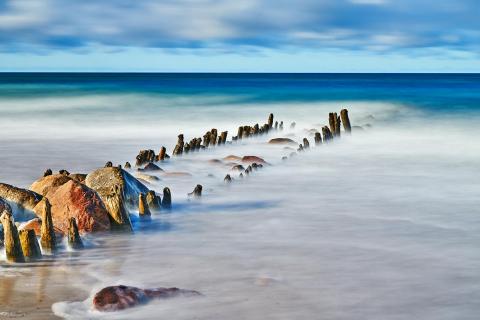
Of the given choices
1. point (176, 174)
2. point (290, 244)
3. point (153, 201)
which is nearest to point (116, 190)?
point (153, 201)

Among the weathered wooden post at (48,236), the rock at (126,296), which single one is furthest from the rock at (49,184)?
the rock at (126,296)

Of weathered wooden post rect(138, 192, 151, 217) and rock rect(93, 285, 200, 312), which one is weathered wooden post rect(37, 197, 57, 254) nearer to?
rock rect(93, 285, 200, 312)

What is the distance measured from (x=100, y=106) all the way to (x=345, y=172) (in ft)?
→ 106

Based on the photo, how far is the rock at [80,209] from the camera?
29.9 feet

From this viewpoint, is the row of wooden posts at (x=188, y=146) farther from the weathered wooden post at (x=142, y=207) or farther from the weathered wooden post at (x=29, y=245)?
the weathered wooden post at (x=29, y=245)

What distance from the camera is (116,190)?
9.37 metres

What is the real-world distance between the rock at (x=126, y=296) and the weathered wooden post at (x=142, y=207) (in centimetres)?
342

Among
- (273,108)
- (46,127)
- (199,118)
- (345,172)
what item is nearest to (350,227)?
(345,172)

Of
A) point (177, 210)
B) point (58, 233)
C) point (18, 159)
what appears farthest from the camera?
point (18, 159)

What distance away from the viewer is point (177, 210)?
11047mm

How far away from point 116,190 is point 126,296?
3055 mm

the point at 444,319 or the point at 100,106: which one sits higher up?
the point at 100,106

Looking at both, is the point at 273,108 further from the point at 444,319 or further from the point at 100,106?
the point at 444,319

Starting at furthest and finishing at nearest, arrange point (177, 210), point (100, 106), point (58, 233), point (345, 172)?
point (100, 106)
point (345, 172)
point (177, 210)
point (58, 233)
